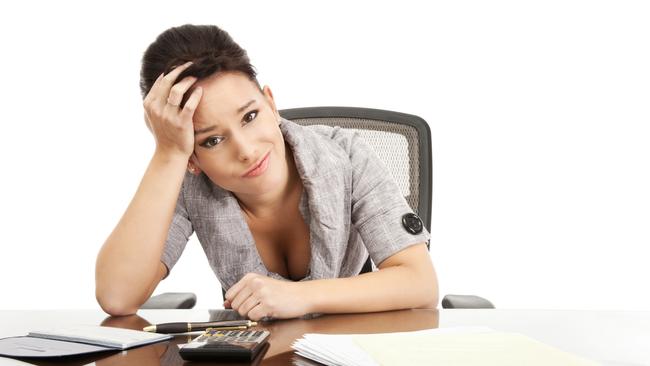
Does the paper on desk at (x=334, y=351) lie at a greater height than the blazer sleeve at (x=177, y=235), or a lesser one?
Answer: greater

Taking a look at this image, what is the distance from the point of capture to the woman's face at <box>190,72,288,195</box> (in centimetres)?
121

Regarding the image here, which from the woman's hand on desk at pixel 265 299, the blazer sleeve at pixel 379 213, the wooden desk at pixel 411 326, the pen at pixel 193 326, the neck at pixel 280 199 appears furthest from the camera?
the neck at pixel 280 199

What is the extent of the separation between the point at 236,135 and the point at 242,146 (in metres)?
0.02

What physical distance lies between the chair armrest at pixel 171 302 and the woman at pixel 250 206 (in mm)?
63

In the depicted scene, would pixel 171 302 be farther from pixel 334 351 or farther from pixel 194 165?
pixel 334 351

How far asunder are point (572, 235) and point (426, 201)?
143 cm

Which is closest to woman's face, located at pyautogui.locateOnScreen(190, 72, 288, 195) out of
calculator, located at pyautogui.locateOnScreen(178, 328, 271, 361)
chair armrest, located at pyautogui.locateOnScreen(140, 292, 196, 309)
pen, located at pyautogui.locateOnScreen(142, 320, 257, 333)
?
chair armrest, located at pyautogui.locateOnScreen(140, 292, 196, 309)

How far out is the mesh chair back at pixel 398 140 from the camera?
65.0 inches

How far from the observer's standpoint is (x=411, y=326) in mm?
935

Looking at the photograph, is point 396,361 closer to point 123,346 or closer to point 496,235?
point 123,346

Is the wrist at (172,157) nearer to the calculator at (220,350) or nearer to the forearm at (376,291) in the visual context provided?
the forearm at (376,291)

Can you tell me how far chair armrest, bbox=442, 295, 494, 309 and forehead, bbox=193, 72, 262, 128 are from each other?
558 millimetres

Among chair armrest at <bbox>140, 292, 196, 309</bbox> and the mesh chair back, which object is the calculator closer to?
chair armrest at <bbox>140, 292, 196, 309</bbox>

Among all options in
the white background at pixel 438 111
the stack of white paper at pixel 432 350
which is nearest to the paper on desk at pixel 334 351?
the stack of white paper at pixel 432 350
